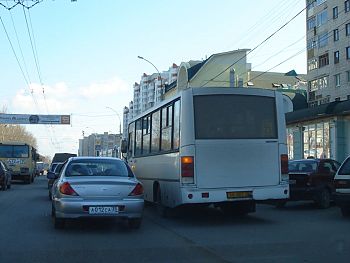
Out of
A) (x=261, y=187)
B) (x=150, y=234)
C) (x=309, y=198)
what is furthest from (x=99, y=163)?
(x=309, y=198)

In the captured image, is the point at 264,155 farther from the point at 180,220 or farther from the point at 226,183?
the point at 180,220

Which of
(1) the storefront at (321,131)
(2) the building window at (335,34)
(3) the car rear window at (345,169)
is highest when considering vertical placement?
(2) the building window at (335,34)

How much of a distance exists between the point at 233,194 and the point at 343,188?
3.15m

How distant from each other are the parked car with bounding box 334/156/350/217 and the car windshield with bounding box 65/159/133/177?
Answer: 544 centimetres

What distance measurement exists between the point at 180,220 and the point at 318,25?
54.6 metres

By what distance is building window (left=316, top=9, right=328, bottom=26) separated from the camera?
61.1 m

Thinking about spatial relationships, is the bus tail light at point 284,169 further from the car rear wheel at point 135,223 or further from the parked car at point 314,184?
the car rear wheel at point 135,223

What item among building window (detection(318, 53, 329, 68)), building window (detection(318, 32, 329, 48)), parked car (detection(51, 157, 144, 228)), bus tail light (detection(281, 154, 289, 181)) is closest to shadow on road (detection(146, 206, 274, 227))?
bus tail light (detection(281, 154, 289, 181))

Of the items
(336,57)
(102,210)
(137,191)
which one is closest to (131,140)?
(137,191)

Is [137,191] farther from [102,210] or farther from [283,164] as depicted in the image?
[283,164]

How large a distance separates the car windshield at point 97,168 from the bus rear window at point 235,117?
189 centimetres

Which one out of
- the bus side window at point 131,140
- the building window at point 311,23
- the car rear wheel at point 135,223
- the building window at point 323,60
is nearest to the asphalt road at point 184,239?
the car rear wheel at point 135,223

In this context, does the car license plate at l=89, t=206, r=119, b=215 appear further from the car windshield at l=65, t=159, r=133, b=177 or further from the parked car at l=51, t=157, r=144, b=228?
the car windshield at l=65, t=159, r=133, b=177

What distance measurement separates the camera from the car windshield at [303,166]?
52.4 ft
